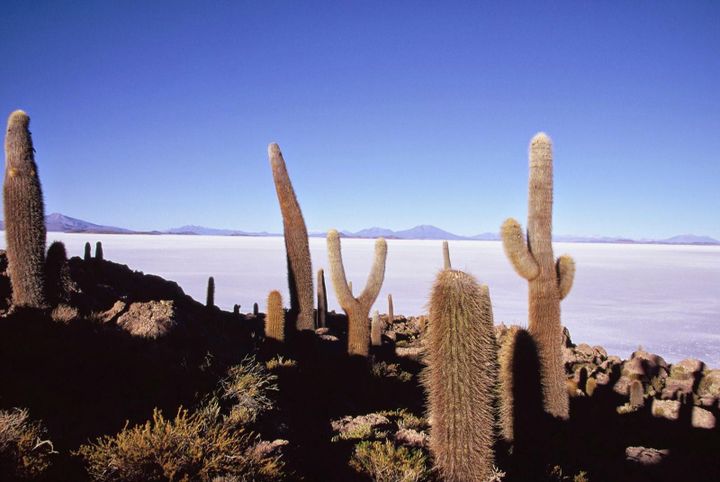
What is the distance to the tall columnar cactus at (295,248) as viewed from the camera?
12.5 meters

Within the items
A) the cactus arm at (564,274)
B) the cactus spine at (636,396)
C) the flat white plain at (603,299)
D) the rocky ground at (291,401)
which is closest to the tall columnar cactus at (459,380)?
the rocky ground at (291,401)

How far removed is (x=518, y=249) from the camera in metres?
8.71

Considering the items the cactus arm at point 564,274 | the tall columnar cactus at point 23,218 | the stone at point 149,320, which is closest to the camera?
the stone at point 149,320

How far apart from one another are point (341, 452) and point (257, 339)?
625 centimetres

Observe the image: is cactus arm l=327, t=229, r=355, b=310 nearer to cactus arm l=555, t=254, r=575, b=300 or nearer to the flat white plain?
the flat white plain

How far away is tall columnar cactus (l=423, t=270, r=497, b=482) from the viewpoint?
5.26 metres

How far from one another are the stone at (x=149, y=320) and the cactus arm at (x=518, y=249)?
6375 mm

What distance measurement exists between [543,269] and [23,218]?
32.6ft

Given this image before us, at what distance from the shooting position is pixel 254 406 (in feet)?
22.5

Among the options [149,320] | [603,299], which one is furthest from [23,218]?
[603,299]

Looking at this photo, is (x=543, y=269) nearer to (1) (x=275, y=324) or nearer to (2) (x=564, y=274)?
(2) (x=564, y=274)

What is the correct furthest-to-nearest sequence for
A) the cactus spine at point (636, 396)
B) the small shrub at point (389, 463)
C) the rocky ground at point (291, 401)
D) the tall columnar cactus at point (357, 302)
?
1. the tall columnar cactus at point (357, 302)
2. the cactus spine at point (636, 396)
3. the rocky ground at point (291, 401)
4. the small shrub at point (389, 463)

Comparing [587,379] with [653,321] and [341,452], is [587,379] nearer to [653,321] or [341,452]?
[341,452]

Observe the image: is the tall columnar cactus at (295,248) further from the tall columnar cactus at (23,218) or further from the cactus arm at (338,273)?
the tall columnar cactus at (23,218)
